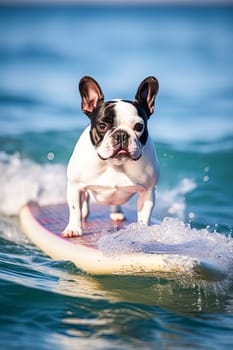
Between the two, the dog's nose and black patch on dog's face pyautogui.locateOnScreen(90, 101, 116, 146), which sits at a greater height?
black patch on dog's face pyautogui.locateOnScreen(90, 101, 116, 146)

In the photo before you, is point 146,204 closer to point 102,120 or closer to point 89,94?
point 102,120

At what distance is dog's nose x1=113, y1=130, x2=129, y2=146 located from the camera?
6.48 m

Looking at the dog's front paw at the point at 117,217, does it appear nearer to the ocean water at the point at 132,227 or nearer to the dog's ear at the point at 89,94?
the ocean water at the point at 132,227

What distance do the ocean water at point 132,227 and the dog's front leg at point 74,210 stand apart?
0.90ft

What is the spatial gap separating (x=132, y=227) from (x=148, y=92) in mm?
1038

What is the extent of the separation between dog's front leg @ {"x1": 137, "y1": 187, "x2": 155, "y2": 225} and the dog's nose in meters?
0.64

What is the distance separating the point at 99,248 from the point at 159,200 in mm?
3366

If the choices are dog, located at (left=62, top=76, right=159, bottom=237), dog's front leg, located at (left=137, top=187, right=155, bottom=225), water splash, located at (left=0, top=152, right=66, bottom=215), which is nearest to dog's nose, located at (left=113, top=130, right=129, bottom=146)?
dog, located at (left=62, top=76, right=159, bottom=237)

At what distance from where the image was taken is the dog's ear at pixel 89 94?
22.4ft

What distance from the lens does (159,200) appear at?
399 inches

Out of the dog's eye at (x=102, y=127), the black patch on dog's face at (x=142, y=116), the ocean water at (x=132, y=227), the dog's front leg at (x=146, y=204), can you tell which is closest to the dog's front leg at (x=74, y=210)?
the ocean water at (x=132, y=227)

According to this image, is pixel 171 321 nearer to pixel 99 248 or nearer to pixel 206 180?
pixel 99 248

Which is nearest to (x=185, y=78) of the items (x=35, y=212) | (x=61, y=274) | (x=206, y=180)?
Answer: (x=206, y=180)

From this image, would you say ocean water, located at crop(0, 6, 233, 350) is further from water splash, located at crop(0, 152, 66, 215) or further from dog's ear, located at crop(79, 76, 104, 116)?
dog's ear, located at crop(79, 76, 104, 116)
